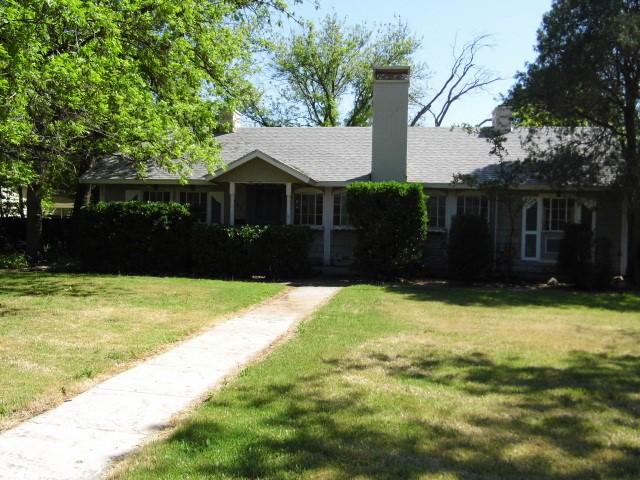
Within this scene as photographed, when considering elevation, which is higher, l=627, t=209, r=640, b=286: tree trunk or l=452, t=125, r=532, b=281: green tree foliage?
l=452, t=125, r=532, b=281: green tree foliage

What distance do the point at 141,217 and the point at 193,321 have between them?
827cm

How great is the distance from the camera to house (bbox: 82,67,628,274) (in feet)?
58.2

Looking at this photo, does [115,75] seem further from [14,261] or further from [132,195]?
[14,261]

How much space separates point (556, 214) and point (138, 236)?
40.6ft

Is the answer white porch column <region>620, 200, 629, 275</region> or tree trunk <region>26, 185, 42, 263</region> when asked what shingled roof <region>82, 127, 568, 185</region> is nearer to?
tree trunk <region>26, 185, 42, 263</region>

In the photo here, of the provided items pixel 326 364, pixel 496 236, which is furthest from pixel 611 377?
pixel 496 236

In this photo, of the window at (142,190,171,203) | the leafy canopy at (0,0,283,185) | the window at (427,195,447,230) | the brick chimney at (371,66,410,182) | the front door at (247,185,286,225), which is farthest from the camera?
the window at (142,190,171,203)

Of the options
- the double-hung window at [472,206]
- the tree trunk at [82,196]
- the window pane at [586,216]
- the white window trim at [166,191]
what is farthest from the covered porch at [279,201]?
the window pane at [586,216]

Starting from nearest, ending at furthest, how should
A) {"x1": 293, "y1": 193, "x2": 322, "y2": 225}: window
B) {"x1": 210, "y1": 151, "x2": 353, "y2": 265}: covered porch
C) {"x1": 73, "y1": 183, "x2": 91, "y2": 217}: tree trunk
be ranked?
{"x1": 210, "y1": 151, "x2": 353, "y2": 265}: covered porch → {"x1": 293, "y1": 193, "x2": 322, "y2": 225}: window → {"x1": 73, "y1": 183, "x2": 91, "y2": 217}: tree trunk

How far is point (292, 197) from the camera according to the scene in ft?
63.3

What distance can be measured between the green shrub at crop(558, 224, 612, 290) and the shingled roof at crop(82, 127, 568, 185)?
320 cm

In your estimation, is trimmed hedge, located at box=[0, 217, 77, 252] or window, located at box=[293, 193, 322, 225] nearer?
window, located at box=[293, 193, 322, 225]

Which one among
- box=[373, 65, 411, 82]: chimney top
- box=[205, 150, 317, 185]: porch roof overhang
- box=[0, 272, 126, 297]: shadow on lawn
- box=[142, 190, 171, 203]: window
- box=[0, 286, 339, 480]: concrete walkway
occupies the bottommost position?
box=[0, 286, 339, 480]: concrete walkway

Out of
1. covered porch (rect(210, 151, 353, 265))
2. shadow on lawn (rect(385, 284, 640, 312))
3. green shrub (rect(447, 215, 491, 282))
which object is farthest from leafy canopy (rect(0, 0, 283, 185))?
green shrub (rect(447, 215, 491, 282))
